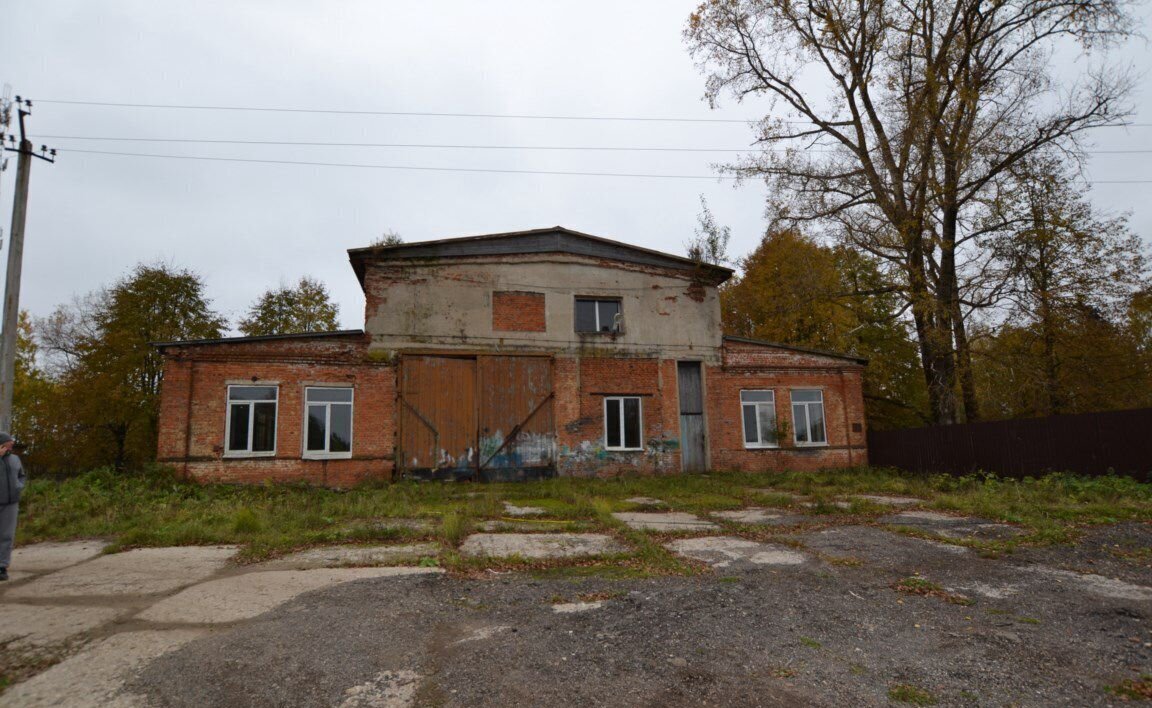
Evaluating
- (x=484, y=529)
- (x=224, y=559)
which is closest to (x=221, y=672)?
(x=224, y=559)

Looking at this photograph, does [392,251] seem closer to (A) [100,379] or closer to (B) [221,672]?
(B) [221,672]

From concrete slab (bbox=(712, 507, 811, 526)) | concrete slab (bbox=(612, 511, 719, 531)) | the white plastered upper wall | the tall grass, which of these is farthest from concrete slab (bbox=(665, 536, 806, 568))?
the white plastered upper wall

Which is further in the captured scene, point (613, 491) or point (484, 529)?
point (613, 491)

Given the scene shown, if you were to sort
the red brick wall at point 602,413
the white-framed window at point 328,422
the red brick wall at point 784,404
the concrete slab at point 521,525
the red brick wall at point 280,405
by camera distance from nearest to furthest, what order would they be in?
the concrete slab at point 521,525 < the red brick wall at point 280,405 < the white-framed window at point 328,422 < the red brick wall at point 602,413 < the red brick wall at point 784,404

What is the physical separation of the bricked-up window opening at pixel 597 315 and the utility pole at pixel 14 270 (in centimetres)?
1172

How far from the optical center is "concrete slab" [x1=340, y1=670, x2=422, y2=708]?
3.16 m

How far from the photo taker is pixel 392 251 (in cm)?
1498

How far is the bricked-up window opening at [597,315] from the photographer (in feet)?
53.6

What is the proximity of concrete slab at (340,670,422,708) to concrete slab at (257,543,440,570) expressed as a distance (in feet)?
9.90

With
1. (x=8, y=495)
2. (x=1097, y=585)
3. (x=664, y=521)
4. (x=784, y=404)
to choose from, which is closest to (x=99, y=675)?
(x=8, y=495)

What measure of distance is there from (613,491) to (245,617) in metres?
9.16

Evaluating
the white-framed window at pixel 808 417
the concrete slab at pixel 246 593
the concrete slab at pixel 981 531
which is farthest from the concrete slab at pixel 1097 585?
the white-framed window at pixel 808 417

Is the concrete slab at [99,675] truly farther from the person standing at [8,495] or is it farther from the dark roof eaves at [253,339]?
the dark roof eaves at [253,339]

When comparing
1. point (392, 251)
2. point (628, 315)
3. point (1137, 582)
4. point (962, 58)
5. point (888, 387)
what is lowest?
point (1137, 582)
